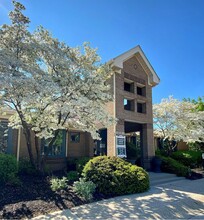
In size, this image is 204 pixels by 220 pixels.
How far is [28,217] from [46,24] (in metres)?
8.07

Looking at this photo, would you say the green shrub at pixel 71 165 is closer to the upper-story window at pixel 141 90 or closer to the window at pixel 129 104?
the window at pixel 129 104

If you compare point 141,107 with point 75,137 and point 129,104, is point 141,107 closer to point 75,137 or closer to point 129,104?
point 129,104

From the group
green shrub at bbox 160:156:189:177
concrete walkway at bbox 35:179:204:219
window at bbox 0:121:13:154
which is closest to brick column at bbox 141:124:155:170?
green shrub at bbox 160:156:189:177

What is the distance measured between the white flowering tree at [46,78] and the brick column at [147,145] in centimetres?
671

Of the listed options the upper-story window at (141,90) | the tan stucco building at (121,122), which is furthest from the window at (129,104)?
the upper-story window at (141,90)

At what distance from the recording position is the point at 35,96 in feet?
25.1

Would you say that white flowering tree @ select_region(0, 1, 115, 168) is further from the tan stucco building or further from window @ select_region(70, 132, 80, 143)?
window @ select_region(70, 132, 80, 143)

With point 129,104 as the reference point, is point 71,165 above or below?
below

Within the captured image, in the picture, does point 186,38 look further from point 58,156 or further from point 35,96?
point 58,156

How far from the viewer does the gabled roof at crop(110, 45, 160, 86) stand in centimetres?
1402

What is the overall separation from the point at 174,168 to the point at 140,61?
868 cm

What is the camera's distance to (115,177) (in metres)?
8.60

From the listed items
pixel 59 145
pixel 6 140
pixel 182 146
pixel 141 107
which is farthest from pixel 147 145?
pixel 182 146

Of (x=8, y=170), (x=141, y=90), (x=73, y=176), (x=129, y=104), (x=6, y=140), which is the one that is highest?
(x=141, y=90)
